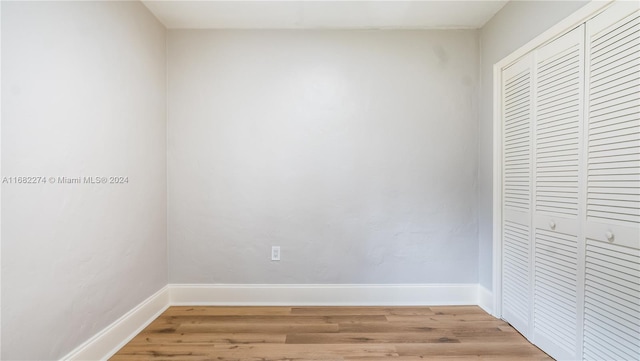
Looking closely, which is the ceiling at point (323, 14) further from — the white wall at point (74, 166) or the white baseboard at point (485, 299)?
the white baseboard at point (485, 299)

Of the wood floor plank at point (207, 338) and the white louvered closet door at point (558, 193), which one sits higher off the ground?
the white louvered closet door at point (558, 193)

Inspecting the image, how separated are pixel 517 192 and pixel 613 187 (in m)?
0.66

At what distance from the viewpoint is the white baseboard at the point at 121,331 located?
1609 millimetres

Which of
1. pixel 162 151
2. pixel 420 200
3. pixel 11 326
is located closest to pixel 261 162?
pixel 162 151

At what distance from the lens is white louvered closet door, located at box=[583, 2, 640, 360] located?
1.31 meters

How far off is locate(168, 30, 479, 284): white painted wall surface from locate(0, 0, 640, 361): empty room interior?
0.02 meters

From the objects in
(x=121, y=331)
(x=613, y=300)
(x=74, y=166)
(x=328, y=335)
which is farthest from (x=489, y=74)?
(x=121, y=331)

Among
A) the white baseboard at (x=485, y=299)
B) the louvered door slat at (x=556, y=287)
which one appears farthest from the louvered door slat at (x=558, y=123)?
the white baseboard at (x=485, y=299)

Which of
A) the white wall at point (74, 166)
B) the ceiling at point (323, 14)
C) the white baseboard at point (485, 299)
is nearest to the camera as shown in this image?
the white wall at point (74, 166)

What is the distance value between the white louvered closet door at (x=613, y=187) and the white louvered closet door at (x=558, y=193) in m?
0.06

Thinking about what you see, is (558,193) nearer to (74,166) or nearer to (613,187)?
(613,187)

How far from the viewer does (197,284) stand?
2.46 meters

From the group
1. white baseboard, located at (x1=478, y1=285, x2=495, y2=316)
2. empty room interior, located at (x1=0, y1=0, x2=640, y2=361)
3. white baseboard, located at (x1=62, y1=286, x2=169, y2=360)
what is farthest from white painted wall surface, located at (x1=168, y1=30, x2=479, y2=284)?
white baseboard, located at (x1=62, y1=286, x2=169, y2=360)

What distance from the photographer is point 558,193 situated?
170 centimetres
